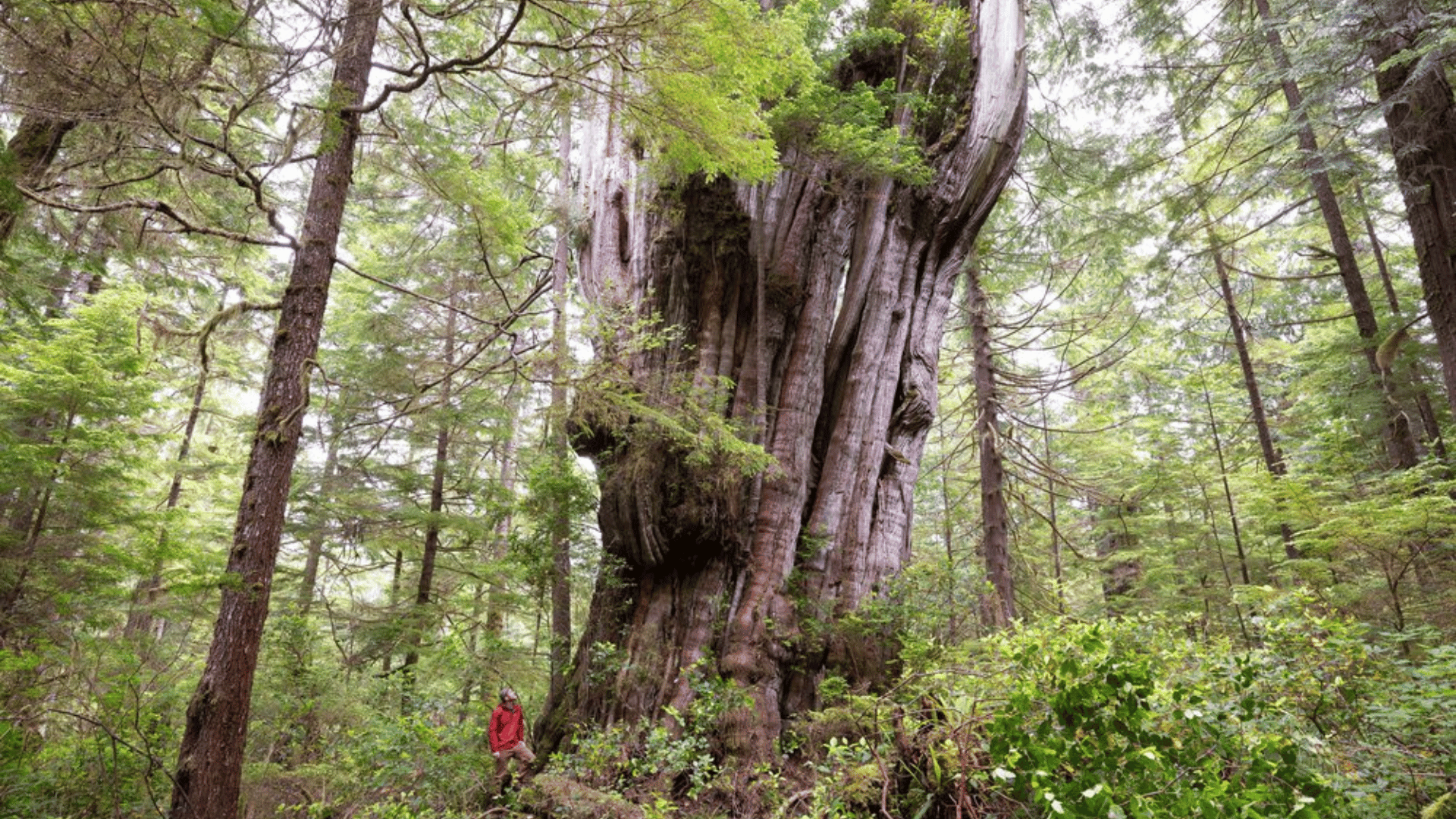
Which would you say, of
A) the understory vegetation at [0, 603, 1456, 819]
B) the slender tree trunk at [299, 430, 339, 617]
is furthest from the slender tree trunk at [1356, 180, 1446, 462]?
the slender tree trunk at [299, 430, 339, 617]

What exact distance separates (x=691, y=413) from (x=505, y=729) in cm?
354

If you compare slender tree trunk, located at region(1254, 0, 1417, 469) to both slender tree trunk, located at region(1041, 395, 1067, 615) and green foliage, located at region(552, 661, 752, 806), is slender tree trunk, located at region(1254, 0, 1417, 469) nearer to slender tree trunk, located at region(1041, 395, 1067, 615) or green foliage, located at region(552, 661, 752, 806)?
slender tree trunk, located at region(1041, 395, 1067, 615)

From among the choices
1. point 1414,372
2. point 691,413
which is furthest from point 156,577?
point 1414,372

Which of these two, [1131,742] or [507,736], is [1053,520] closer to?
[507,736]

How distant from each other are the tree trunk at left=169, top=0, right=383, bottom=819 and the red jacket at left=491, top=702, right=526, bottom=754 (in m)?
2.01

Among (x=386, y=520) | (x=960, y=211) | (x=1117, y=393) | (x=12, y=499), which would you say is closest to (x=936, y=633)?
(x=960, y=211)

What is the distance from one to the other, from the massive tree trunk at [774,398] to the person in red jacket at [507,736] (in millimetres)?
266

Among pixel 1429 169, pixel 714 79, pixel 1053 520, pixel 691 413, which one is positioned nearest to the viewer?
pixel 714 79

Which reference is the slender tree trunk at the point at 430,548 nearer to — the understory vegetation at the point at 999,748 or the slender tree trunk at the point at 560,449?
the slender tree trunk at the point at 560,449

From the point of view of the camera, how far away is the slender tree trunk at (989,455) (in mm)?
9617

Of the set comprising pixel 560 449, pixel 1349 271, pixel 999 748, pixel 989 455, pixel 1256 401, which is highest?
pixel 1349 271

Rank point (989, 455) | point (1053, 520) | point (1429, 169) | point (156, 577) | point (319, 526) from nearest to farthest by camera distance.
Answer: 1. point (1429, 169)
2. point (156, 577)
3. point (989, 455)
4. point (319, 526)
5. point (1053, 520)

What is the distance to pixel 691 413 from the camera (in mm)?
5969

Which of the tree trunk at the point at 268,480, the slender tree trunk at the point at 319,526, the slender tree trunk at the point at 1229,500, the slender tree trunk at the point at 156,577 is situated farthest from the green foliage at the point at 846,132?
the slender tree trunk at the point at 319,526
